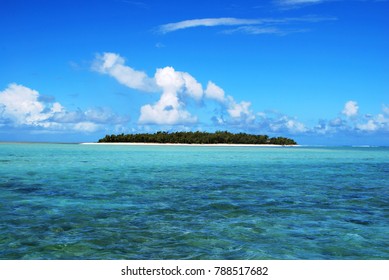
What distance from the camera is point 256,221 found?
1423 cm

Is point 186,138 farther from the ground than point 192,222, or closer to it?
farther from the ground

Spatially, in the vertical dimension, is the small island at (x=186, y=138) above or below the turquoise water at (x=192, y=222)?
above

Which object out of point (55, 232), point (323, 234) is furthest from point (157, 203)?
point (323, 234)

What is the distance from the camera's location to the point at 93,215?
1502 cm

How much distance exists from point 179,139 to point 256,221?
17206 cm

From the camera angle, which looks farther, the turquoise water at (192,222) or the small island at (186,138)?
the small island at (186,138)

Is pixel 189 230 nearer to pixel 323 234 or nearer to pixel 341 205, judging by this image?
pixel 323 234

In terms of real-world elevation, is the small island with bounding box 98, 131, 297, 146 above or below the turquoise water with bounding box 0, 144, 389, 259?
above

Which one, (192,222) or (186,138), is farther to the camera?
(186,138)

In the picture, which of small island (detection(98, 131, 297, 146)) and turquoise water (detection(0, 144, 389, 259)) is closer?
turquoise water (detection(0, 144, 389, 259))
